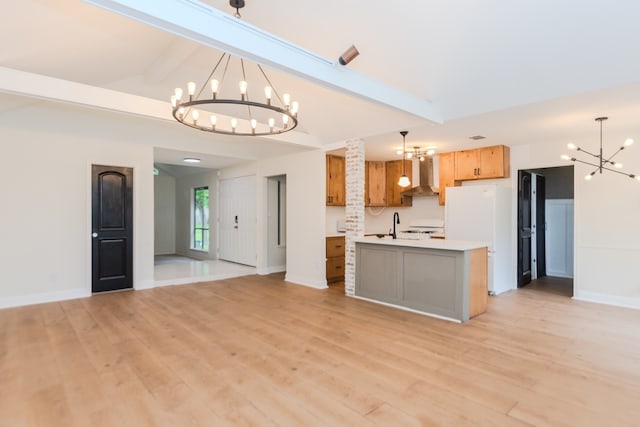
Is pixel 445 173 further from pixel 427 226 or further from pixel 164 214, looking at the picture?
pixel 164 214

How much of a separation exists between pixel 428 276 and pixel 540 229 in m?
3.98

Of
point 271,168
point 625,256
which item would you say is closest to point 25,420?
point 271,168

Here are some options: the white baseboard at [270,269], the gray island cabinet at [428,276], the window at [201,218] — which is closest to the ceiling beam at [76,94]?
the gray island cabinet at [428,276]

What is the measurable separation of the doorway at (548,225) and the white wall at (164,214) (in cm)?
923

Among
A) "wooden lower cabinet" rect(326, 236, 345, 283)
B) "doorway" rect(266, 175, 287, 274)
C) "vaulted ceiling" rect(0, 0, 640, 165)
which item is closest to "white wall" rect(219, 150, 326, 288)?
"wooden lower cabinet" rect(326, 236, 345, 283)

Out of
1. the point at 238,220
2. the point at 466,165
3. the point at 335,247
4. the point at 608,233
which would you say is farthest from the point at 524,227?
the point at 238,220

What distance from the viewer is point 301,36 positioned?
378 cm

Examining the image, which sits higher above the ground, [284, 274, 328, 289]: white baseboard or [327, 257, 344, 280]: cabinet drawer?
[327, 257, 344, 280]: cabinet drawer

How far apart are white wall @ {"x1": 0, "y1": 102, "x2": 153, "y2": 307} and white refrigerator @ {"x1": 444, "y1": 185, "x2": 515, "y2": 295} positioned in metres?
5.54

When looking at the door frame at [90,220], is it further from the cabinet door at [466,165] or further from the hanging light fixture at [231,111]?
the cabinet door at [466,165]

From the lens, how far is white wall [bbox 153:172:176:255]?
10172 mm

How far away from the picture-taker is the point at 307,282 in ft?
20.5

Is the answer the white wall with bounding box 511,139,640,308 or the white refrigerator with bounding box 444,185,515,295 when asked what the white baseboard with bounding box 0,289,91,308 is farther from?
the white wall with bounding box 511,139,640,308

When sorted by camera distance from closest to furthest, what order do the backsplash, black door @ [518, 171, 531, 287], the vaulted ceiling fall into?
the vaulted ceiling → black door @ [518, 171, 531, 287] → the backsplash
